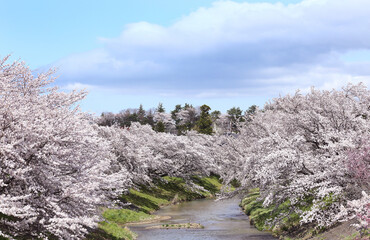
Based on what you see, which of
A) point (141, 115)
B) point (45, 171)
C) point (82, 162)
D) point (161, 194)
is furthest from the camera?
point (141, 115)

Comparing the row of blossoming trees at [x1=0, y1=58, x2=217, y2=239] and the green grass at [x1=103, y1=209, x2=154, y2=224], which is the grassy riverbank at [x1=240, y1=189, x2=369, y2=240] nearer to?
the green grass at [x1=103, y1=209, x2=154, y2=224]

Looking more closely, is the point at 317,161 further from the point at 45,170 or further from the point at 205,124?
the point at 205,124

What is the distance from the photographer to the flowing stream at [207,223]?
106 ft

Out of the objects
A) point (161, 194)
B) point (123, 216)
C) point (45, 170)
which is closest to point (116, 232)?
point (123, 216)

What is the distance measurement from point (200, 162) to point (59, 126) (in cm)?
4159

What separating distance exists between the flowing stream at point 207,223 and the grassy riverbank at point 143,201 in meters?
1.62

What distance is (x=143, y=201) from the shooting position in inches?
1977

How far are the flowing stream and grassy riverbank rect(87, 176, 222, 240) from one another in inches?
64.0

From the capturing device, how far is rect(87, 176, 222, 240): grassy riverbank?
29.2 metres

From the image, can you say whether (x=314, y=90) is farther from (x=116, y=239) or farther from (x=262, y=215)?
(x=116, y=239)

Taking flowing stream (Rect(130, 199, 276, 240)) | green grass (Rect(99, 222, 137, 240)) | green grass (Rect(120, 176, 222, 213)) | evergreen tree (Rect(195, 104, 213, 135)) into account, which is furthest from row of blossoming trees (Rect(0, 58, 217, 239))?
evergreen tree (Rect(195, 104, 213, 135))

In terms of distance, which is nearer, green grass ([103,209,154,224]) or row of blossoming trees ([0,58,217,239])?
row of blossoming trees ([0,58,217,239])

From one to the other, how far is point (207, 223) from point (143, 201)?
1229cm

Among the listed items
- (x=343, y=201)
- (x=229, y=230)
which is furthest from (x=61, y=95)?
(x=229, y=230)
